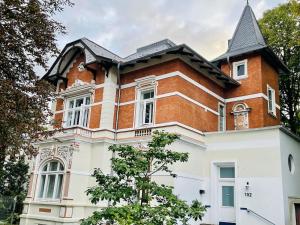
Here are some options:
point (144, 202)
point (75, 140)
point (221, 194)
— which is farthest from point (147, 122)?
point (144, 202)

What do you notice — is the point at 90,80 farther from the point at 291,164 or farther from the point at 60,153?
the point at 291,164

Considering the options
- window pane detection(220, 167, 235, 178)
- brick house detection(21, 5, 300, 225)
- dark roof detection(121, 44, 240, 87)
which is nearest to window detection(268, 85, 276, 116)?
brick house detection(21, 5, 300, 225)

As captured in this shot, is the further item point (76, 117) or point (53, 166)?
point (76, 117)

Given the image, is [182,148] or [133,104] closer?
[182,148]

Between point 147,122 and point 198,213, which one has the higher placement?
point 147,122

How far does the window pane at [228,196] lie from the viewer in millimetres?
12781

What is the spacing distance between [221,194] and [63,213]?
21.1 ft

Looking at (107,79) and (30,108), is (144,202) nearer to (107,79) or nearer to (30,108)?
(30,108)

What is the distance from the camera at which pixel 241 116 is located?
15664 mm

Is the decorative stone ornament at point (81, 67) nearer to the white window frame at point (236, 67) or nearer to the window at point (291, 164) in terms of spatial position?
the white window frame at point (236, 67)

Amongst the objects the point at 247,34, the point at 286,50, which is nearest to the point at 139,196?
the point at 247,34

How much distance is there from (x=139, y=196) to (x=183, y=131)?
6416 millimetres

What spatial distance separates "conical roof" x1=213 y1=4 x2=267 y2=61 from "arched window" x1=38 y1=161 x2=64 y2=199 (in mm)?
10206

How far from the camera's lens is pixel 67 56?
1653 cm
